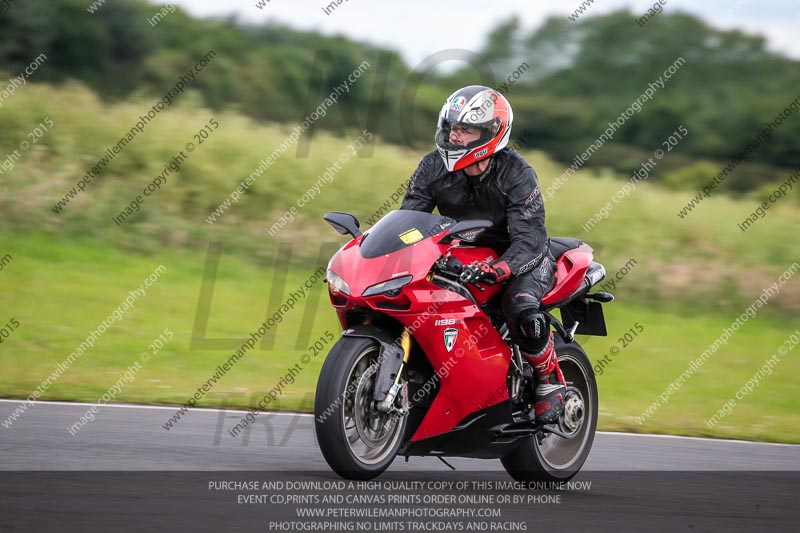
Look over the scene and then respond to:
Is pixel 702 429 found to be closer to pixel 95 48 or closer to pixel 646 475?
pixel 646 475

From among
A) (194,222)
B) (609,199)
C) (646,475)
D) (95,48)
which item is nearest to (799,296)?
(609,199)

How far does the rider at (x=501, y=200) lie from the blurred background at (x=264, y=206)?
399 cm

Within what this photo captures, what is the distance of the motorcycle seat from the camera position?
25.8 ft

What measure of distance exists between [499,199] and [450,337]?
3.47 feet

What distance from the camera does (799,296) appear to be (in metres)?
19.5

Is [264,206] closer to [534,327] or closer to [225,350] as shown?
[225,350]

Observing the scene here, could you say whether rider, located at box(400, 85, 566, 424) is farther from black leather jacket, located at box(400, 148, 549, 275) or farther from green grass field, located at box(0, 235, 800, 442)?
green grass field, located at box(0, 235, 800, 442)

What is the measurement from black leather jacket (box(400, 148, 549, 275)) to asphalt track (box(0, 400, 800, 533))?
150 centimetres

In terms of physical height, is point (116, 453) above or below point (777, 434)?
above

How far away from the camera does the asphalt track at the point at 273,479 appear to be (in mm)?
5148

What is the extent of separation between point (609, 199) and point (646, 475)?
14578 mm

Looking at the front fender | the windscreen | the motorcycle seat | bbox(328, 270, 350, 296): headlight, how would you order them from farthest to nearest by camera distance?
the motorcycle seat < the windscreen < bbox(328, 270, 350, 296): headlight < the front fender

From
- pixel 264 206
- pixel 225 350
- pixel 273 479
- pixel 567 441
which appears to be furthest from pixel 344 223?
pixel 264 206

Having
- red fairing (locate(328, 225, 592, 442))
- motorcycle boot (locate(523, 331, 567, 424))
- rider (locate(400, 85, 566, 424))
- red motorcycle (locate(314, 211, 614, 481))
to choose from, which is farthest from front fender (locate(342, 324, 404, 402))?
motorcycle boot (locate(523, 331, 567, 424))
